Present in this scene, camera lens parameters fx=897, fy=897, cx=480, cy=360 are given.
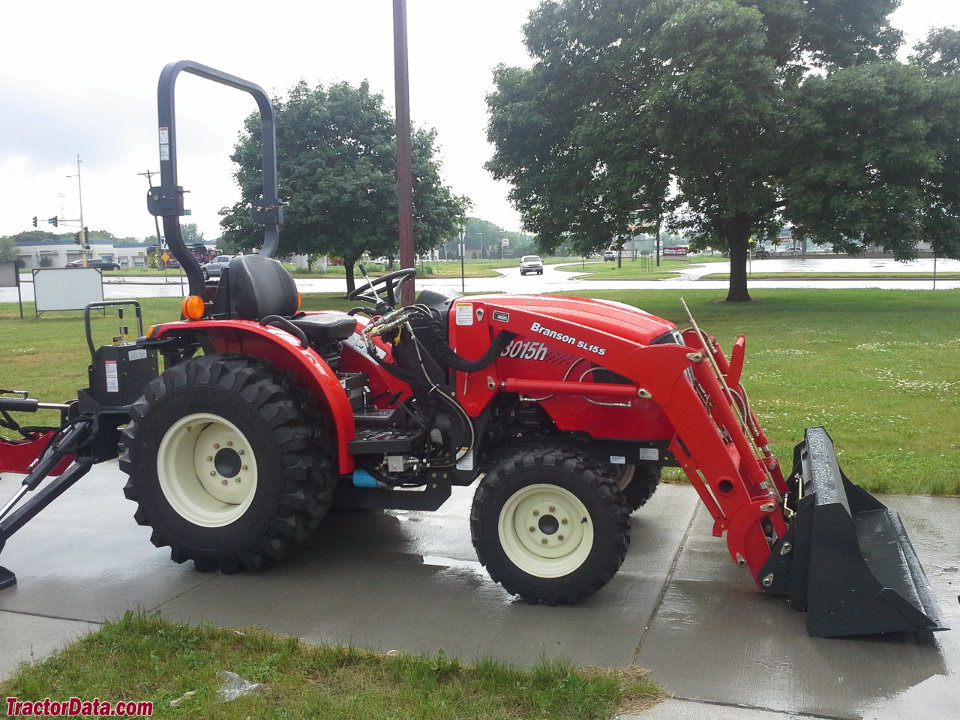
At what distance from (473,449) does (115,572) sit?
207 centimetres

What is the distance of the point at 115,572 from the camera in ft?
15.9

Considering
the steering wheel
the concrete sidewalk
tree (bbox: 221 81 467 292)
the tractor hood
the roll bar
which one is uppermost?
tree (bbox: 221 81 467 292)

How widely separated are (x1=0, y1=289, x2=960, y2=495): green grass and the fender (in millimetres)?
3667

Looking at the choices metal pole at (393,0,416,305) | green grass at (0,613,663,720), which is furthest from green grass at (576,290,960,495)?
metal pole at (393,0,416,305)

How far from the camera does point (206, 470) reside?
4.91 metres

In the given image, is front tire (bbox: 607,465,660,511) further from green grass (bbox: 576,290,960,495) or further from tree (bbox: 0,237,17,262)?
tree (bbox: 0,237,17,262)

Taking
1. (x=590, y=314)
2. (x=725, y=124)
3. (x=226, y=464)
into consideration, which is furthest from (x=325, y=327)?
(x=725, y=124)

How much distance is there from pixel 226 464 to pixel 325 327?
2.99 feet

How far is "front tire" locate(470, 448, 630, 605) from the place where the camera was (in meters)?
4.11

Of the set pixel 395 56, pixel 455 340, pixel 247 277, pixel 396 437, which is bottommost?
pixel 396 437

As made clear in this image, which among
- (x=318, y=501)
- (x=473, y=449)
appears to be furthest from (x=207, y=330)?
(x=473, y=449)

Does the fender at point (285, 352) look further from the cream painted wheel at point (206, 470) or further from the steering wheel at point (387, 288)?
the steering wheel at point (387, 288)

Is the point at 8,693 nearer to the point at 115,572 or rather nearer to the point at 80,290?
the point at 115,572

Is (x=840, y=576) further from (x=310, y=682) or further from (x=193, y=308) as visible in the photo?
(x=193, y=308)
